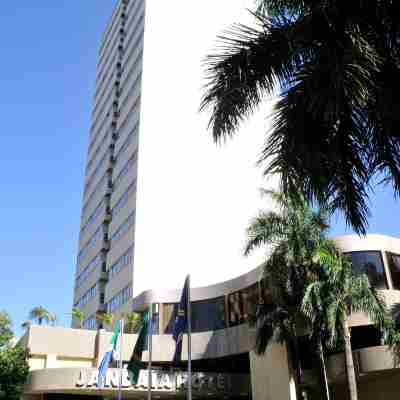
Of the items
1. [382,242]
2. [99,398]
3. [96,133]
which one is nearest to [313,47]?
[382,242]

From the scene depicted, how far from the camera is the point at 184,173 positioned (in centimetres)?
5806

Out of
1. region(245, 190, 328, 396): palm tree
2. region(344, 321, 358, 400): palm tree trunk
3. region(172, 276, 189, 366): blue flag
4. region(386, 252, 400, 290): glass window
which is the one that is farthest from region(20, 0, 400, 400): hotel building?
region(172, 276, 189, 366): blue flag

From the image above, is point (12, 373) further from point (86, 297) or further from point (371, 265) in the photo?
point (86, 297)

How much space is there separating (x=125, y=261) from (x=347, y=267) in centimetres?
3319

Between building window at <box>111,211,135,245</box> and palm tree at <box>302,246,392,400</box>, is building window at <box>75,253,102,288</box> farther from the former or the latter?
palm tree at <box>302,246,392,400</box>

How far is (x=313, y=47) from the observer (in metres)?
9.58

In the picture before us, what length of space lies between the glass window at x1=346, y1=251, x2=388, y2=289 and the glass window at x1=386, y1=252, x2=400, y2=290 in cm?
59

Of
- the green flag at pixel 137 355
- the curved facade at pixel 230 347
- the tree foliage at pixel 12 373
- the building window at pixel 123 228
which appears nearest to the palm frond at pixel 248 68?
the curved facade at pixel 230 347

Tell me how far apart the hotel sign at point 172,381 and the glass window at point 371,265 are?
1266 cm

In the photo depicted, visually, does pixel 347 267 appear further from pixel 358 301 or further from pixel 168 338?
pixel 168 338

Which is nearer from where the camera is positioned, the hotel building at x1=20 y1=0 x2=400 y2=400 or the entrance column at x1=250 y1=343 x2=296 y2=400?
the entrance column at x1=250 y1=343 x2=296 y2=400

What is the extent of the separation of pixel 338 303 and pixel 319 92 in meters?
17.8

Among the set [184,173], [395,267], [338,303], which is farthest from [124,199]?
[338,303]

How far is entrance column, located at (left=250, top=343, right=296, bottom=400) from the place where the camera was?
3003 centimetres
